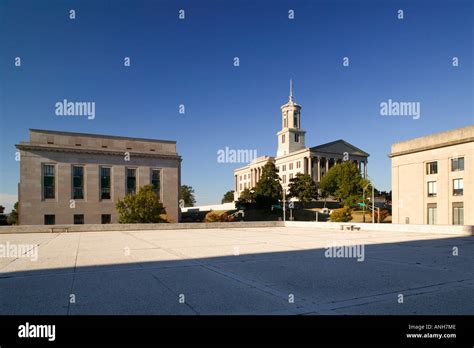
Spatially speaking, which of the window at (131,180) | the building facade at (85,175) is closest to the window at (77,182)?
the building facade at (85,175)

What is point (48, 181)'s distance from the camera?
57344mm

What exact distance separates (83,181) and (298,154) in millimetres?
74893

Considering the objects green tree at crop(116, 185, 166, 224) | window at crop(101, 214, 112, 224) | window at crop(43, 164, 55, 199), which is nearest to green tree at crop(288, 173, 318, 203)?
window at crop(101, 214, 112, 224)

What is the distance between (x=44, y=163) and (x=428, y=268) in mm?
60700

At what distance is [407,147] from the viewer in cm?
5188

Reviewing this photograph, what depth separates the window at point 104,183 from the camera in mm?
61094

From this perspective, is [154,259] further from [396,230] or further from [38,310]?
[396,230]

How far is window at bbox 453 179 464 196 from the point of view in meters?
44.2

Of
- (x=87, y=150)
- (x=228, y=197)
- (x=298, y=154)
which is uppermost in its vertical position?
(x=298, y=154)

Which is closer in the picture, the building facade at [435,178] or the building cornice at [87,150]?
the building facade at [435,178]

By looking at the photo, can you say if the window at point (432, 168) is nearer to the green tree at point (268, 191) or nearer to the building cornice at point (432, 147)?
the building cornice at point (432, 147)

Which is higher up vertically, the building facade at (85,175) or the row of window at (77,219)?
the building facade at (85,175)

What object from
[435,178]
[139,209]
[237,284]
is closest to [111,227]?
[139,209]

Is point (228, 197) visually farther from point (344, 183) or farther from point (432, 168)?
point (432, 168)
